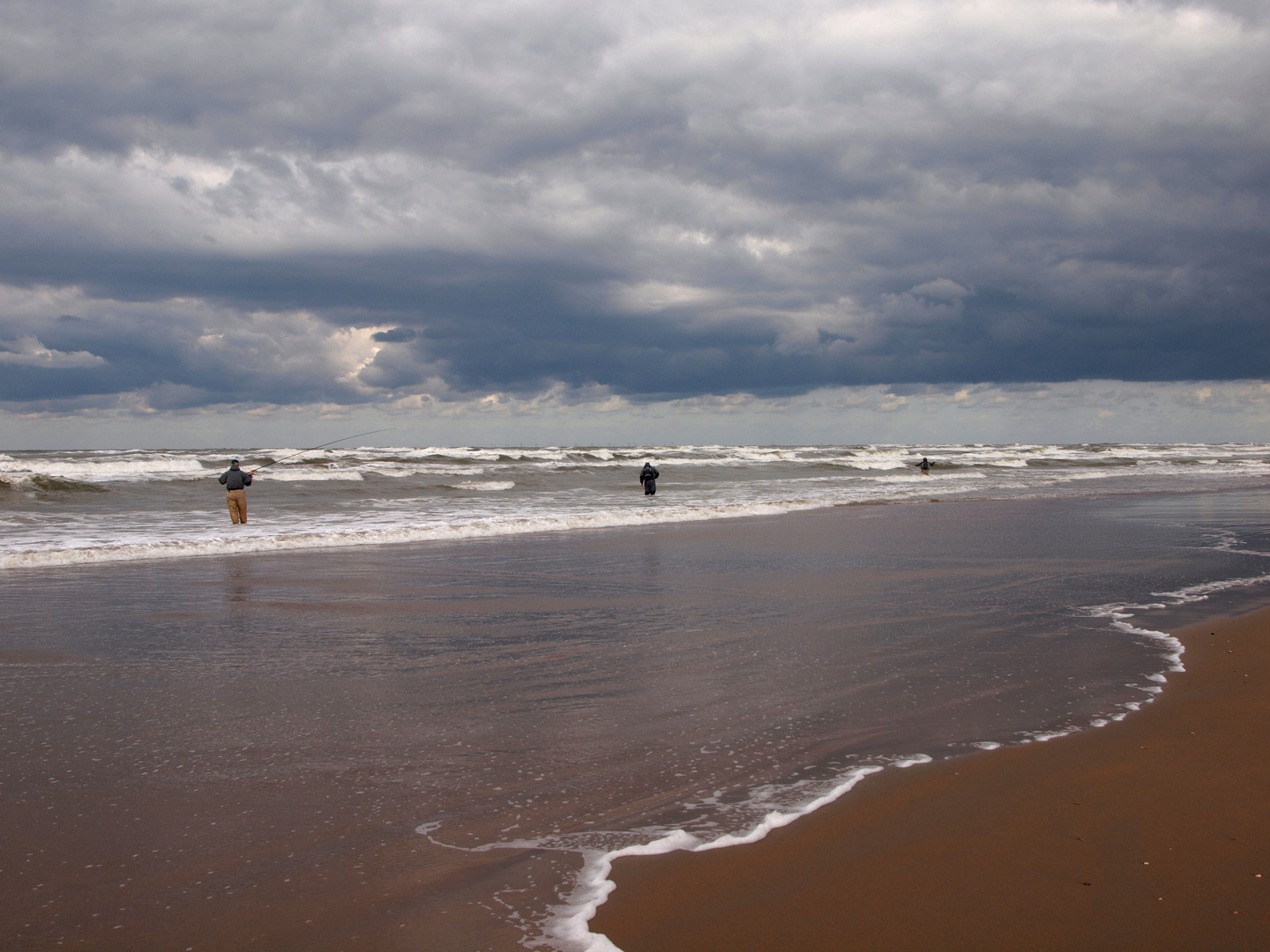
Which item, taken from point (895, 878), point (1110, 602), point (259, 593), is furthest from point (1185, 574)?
point (259, 593)

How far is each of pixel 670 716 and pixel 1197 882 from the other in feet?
8.57

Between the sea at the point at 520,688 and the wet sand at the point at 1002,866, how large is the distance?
7.3 inches

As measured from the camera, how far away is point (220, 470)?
4447 centimetres

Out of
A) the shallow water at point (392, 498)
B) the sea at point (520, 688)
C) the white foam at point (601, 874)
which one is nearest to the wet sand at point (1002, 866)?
the white foam at point (601, 874)

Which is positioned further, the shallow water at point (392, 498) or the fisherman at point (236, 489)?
the fisherman at point (236, 489)

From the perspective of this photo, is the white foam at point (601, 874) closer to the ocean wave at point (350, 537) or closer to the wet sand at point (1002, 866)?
the wet sand at point (1002, 866)

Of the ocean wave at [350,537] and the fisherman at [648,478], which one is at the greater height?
the fisherman at [648,478]

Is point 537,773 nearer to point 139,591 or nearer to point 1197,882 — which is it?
point 1197,882

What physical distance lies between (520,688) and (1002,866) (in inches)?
130

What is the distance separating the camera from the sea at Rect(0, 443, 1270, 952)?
10.4 ft

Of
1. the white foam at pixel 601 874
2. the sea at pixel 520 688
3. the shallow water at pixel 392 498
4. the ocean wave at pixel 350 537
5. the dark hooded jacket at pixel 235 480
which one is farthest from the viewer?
the dark hooded jacket at pixel 235 480

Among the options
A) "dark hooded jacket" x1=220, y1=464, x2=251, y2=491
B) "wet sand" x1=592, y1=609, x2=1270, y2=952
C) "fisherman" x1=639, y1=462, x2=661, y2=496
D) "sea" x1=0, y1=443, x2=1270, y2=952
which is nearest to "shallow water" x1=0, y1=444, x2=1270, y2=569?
"fisherman" x1=639, y1=462, x2=661, y2=496

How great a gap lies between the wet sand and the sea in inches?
7.3

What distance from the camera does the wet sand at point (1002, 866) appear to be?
261cm
